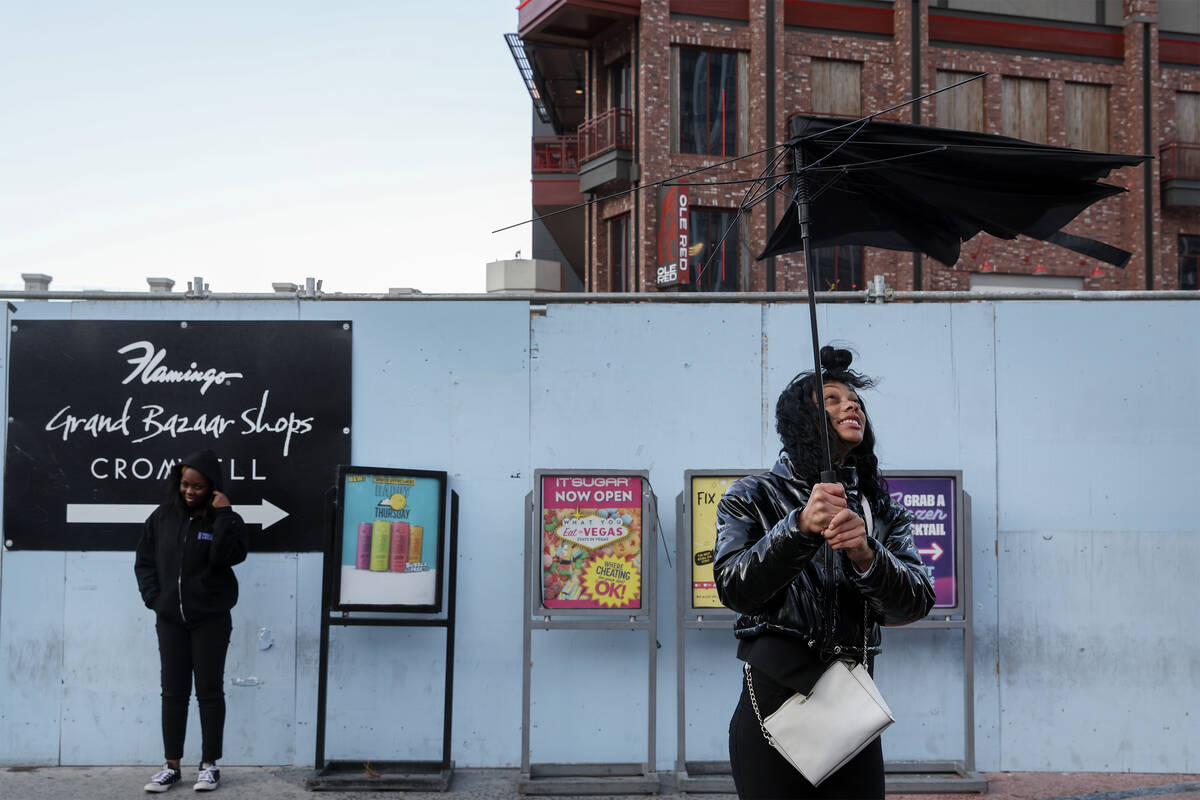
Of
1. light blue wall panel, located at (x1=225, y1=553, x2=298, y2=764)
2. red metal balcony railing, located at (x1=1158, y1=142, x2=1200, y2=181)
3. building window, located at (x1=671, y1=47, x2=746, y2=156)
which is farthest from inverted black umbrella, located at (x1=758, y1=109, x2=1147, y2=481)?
red metal balcony railing, located at (x1=1158, y1=142, x2=1200, y2=181)

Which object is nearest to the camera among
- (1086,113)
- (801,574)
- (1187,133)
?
(801,574)

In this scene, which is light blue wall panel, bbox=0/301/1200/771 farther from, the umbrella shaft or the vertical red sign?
the vertical red sign

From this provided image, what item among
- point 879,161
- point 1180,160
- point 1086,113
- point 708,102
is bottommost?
point 879,161

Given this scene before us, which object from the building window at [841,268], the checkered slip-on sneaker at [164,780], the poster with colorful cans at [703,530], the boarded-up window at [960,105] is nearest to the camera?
the checkered slip-on sneaker at [164,780]

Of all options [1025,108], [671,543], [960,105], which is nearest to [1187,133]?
[1025,108]

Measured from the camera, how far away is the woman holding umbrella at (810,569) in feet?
9.02

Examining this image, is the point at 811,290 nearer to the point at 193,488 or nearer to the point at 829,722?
the point at 829,722

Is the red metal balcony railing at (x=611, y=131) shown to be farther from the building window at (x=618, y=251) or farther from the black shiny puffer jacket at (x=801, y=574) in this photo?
the black shiny puffer jacket at (x=801, y=574)

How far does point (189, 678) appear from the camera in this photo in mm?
5969

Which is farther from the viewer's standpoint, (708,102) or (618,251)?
(618,251)

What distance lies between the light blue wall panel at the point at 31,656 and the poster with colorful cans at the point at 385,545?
1801 millimetres

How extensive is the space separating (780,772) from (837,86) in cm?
2298

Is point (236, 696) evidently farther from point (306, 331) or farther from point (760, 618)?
point (760, 618)

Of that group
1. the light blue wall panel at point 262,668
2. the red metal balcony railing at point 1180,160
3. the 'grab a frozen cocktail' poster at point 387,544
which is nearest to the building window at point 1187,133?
the red metal balcony railing at point 1180,160
